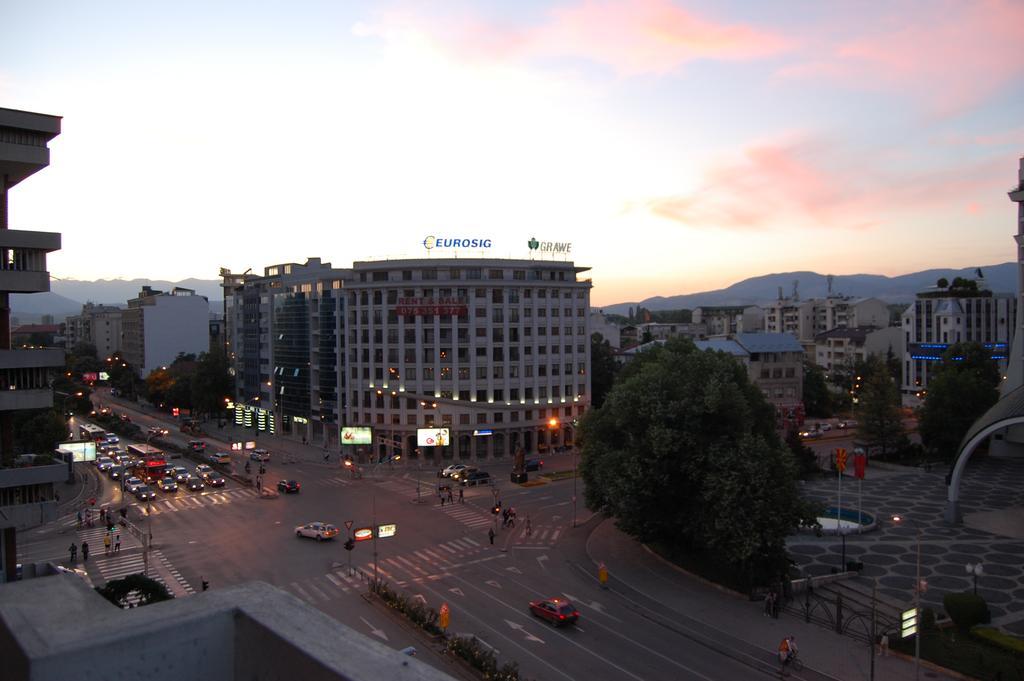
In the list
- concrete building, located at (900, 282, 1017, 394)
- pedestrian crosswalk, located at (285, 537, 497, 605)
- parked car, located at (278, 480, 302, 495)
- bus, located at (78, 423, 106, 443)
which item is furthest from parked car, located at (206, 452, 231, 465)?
concrete building, located at (900, 282, 1017, 394)

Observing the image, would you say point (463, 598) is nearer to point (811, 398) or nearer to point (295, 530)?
point (295, 530)

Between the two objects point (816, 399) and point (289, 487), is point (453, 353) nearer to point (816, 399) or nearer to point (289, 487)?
point (289, 487)

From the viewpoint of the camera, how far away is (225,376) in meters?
113

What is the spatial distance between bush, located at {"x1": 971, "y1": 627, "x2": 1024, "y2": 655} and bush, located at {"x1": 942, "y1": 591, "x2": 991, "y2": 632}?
632 mm

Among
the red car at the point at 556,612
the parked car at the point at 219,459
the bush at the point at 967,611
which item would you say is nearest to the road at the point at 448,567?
the red car at the point at 556,612

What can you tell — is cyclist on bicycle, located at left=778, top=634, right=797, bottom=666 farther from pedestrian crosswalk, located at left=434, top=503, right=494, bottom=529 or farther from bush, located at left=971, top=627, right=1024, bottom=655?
pedestrian crosswalk, located at left=434, top=503, right=494, bottom=529

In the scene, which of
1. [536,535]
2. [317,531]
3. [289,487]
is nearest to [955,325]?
[536,535]

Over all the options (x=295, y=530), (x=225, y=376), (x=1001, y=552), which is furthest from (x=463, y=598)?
(x=225, y=376)

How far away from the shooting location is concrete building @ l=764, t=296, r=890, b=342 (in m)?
182

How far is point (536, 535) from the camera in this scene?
161 ft

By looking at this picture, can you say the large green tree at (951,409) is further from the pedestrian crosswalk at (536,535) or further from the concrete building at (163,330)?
the concrete building at (163,330)

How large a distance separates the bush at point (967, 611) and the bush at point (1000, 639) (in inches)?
24.9

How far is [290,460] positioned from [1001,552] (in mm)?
69092

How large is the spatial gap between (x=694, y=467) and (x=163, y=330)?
162516 mm
